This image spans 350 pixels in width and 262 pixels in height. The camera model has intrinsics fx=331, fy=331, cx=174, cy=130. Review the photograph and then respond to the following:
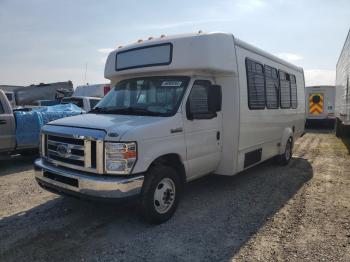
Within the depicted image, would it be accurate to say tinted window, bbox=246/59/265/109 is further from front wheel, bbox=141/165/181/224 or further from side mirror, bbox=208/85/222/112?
front wheel, bbox=141/165/181/224

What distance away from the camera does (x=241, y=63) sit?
6465 mm

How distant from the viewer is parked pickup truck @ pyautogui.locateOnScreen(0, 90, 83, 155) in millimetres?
8672

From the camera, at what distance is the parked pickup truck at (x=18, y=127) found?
341 inches

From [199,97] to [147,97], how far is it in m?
0.88

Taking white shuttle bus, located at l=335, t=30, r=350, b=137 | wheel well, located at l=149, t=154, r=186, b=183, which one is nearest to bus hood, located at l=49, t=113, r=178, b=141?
wheel well, located at l=149, t=154, r=186, b=183

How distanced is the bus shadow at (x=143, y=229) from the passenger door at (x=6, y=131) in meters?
3.54

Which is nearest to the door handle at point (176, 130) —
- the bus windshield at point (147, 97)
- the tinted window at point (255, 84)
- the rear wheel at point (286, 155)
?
the bus windshield at point (147, 97)

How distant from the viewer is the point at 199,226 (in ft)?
16.4

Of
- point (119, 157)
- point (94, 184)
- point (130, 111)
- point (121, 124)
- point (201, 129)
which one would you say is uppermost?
point (130, 111)

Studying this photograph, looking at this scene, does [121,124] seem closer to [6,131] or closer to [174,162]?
[174,162]

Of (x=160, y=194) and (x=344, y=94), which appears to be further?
(x=344, y=94)

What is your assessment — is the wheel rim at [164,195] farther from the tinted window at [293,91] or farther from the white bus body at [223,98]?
the tinted window at [293,91]

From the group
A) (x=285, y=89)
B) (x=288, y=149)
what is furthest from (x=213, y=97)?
(x=288, y=149)

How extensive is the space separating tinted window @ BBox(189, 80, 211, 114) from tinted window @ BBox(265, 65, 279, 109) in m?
2.69
